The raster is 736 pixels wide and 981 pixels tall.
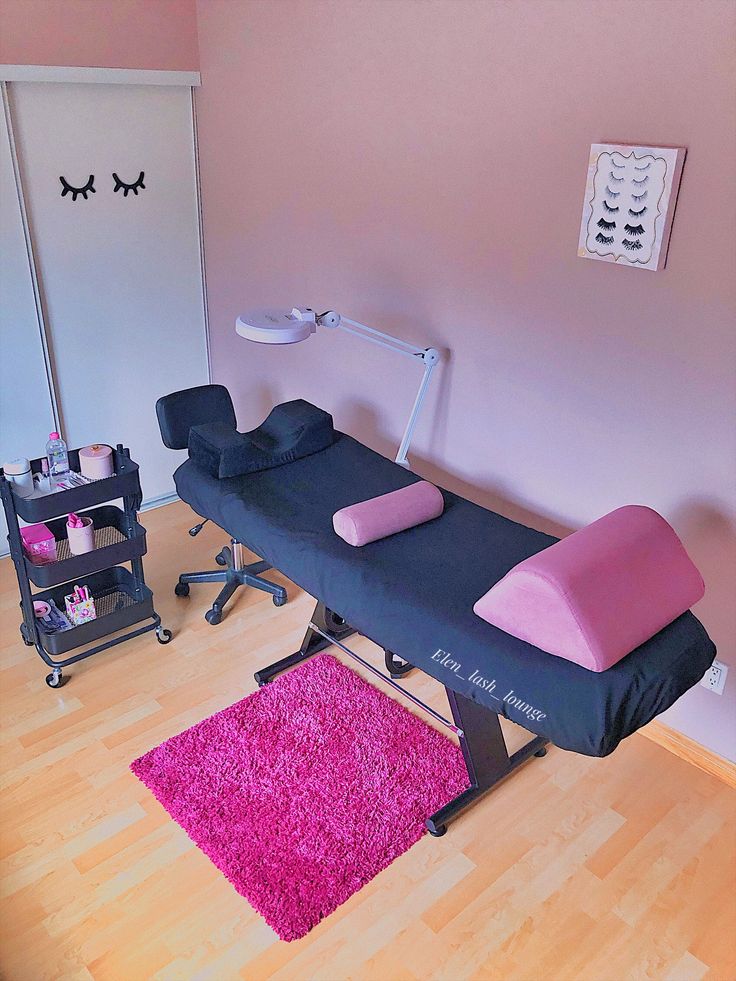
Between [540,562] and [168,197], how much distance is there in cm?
248

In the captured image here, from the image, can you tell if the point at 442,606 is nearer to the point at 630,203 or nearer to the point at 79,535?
the point at 630,203

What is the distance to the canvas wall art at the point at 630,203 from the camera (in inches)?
84.3

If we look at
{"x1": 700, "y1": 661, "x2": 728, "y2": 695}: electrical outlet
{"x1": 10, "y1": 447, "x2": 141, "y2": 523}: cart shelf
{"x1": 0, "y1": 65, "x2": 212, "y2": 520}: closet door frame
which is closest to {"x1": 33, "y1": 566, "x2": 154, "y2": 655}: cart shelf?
{"x1": 10, "y1": 447, "x2": 141, "y2": 523}: cart shelf

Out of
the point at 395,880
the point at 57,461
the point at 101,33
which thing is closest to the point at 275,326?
the point at 57,461

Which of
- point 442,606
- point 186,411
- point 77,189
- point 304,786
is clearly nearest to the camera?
point 442,606

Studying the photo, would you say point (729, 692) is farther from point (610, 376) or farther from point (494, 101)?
point (494, 101)

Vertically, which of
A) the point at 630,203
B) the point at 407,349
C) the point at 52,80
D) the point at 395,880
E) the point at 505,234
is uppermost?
the point at 52,80

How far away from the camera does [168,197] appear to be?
3.57m

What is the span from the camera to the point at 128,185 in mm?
3424

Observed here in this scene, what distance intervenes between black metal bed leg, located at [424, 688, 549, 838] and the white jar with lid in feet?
4.89

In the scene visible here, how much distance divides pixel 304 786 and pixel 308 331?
1363 millimetres

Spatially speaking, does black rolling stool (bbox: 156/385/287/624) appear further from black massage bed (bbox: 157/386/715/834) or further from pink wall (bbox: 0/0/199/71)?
pink wall (bbox: 0/0/199/71)

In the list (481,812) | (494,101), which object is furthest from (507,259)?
(481,812)

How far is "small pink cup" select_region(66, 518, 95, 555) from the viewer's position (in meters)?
2.76
